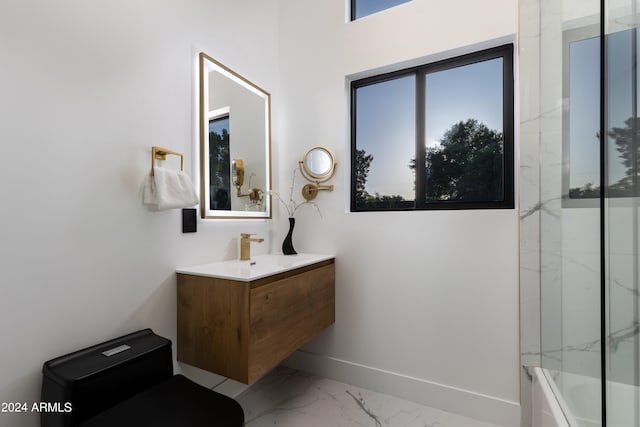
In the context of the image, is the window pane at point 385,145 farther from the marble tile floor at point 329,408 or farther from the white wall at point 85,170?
the marble tile floor at point 329,408

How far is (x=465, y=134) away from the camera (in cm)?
178

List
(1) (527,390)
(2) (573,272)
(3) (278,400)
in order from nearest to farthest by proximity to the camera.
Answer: (2) (573,272), (1) (527,390), (3) (278,400)

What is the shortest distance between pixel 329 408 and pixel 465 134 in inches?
73.3

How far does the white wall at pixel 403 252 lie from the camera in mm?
1596

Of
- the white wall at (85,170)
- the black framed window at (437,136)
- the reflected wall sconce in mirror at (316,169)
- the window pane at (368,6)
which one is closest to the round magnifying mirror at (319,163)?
the reflected wall sconce in mirror at (316,169)

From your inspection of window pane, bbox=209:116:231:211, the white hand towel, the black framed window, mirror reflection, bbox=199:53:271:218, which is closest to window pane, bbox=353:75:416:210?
the black framed window

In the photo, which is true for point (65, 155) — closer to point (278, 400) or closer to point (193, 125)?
point (193, 125)

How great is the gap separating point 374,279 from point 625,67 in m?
1.48

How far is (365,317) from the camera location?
6.41 ft

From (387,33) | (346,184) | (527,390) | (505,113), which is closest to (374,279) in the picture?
(346,184)

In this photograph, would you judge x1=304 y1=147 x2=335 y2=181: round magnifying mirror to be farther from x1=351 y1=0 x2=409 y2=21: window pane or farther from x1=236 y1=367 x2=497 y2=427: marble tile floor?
x1=236 y1=367 x2=497 y2=427: marble tile floor

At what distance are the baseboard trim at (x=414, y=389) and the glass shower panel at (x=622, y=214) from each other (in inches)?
31.9

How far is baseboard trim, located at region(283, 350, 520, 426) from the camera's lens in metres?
1.57

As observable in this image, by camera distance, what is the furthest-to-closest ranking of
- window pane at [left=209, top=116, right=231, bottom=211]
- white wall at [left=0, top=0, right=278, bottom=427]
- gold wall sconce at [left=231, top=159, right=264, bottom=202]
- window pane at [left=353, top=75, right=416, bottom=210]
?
1. window pane at [left=353, top=75, right=416, bottom=210]
2. gold wall sconce at [left=231, top=159, right=264, bottom=202]
3. window pane at [left=209, top=116, right=231, bottom=211]
4. white wall at [left=0, top=0, right=278, bottom=427]
